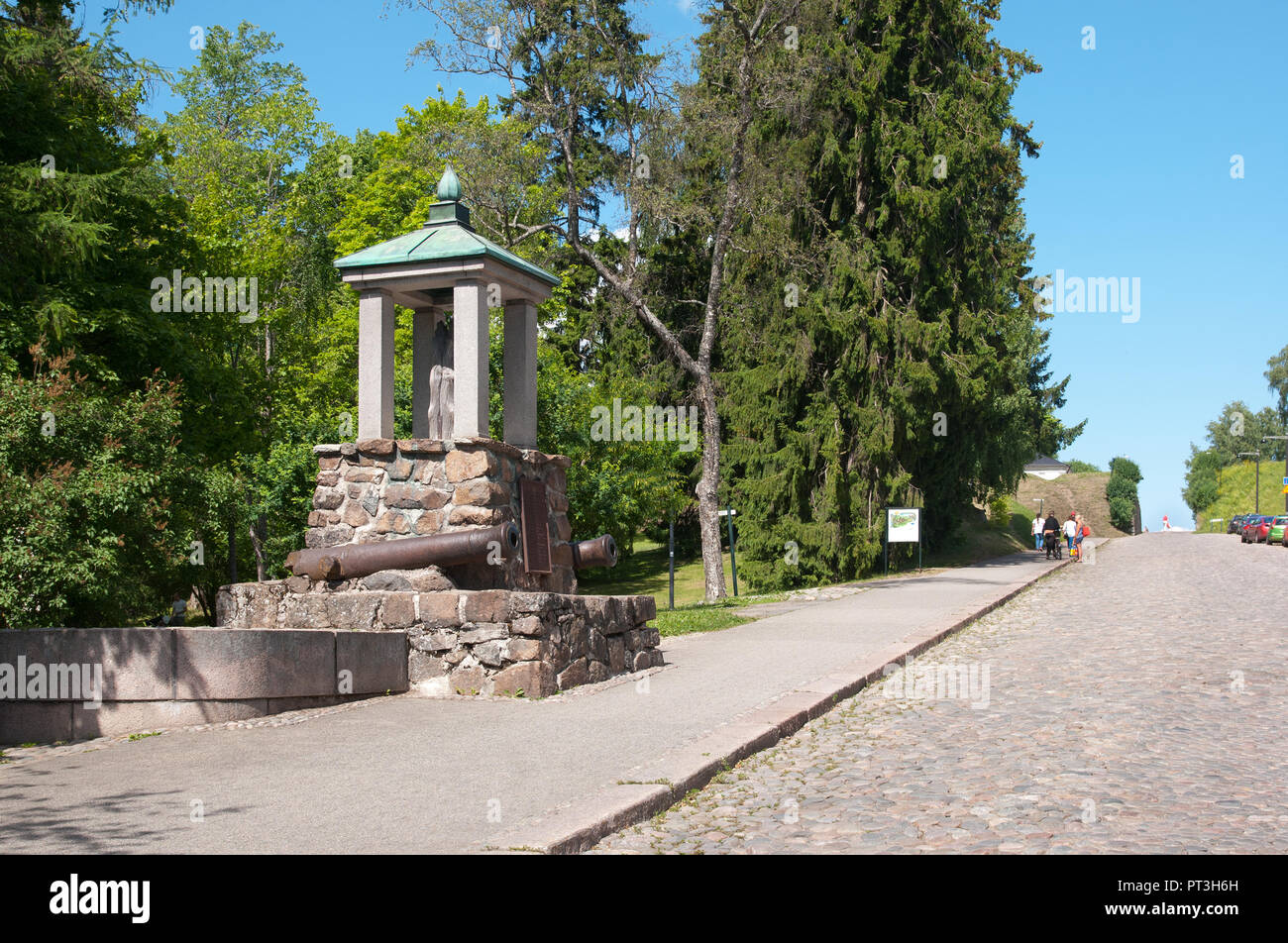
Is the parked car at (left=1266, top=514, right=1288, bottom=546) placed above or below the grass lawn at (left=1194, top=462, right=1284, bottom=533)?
below

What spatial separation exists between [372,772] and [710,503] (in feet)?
59.0

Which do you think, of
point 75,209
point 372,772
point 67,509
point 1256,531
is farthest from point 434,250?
point 1256,531

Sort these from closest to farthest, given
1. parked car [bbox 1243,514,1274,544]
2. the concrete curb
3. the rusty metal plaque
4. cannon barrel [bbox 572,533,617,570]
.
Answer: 1. the concrete curb
2. the rusty metal plaque
3. cannon barrel [bbox 572,533,617,570]
4. parked car [bbox 1243,514,1274,544]

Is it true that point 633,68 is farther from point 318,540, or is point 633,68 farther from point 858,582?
point 318,540

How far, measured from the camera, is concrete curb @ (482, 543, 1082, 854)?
16.0ft

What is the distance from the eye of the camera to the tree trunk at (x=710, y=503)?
935 inches

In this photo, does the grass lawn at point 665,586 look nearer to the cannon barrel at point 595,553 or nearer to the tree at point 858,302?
the tree at point 858,302

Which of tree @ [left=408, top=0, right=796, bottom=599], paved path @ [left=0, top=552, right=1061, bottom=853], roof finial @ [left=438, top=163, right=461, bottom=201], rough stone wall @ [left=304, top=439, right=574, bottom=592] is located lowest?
paved path @ [left=0, top=552, right=1061, bottom=853]

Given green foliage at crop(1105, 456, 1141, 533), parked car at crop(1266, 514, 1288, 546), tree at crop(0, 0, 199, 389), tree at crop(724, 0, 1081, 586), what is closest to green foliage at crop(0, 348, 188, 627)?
tree at crop(0, 0, 199, 389)

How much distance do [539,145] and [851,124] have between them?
9262 mm

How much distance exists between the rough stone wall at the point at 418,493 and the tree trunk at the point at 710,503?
12.7m

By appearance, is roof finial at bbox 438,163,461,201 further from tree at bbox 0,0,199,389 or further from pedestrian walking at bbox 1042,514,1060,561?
pedestrian walking at bbox 1042,514,1060,561

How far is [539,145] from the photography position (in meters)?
25.4

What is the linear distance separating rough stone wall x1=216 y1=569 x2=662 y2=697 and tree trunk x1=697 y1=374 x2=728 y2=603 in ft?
43.4
